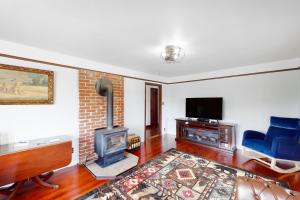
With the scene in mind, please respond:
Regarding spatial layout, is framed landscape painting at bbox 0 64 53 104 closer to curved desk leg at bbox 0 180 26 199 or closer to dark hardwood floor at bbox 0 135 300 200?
curved desk leg at bbox 0 180 26 199

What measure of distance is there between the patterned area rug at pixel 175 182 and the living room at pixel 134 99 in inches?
0.7

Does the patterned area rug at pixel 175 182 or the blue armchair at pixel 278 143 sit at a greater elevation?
the blue armchair at pixel 278 143

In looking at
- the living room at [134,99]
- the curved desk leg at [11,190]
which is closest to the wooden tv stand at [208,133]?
the living room at [134,99]

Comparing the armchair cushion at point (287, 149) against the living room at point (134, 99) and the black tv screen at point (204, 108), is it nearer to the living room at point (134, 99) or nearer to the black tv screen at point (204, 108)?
the living room at point (134, 99)

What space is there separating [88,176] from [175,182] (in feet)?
4.60

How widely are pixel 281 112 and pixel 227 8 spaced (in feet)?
9.46

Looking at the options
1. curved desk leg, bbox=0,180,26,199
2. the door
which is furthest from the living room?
the door

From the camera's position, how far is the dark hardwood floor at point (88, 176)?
1830 mm

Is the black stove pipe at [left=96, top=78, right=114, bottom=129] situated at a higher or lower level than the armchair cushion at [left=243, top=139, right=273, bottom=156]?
higher

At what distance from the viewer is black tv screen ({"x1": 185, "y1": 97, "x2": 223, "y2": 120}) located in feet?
11.9

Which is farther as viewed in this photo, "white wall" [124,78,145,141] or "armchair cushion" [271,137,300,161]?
"white wall" [124,78,145,141]

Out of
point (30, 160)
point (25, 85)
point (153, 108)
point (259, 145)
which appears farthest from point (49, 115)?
point (153, 108)

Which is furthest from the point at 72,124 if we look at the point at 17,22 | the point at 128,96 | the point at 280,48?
the point at 280,48

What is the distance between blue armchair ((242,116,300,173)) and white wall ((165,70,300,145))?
27 cm
